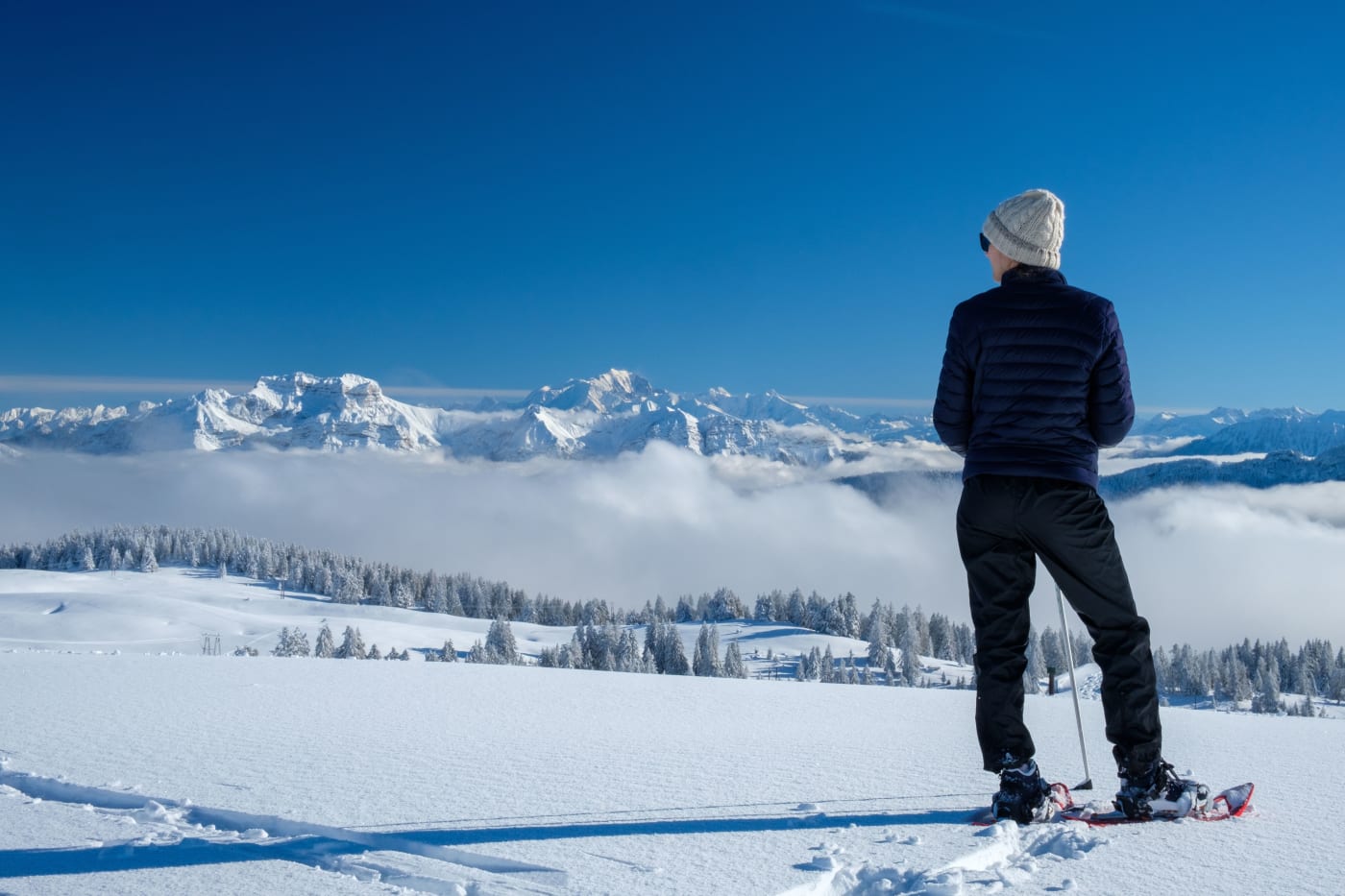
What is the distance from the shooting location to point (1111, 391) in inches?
138

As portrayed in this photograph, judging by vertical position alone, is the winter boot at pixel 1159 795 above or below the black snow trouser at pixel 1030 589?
below

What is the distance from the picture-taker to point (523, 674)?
363 inches

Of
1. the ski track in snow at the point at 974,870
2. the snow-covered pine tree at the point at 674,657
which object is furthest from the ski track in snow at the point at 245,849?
the snow-covered pine tree at the point at 674,657

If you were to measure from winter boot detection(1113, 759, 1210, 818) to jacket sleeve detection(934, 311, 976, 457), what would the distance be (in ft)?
4.98

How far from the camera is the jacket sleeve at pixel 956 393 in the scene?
3.68 m

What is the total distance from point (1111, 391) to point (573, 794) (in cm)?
303

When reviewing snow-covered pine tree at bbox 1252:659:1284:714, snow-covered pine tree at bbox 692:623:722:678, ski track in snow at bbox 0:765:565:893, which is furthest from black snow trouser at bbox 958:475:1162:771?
snow-covered pine tree at bbox 1252:659:1284:714

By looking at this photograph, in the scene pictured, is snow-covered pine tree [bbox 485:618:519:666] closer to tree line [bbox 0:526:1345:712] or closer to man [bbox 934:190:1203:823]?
tree line [bbox 0:526:1345:712]

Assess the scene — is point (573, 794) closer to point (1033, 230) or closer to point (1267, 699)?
point (1033, 230)

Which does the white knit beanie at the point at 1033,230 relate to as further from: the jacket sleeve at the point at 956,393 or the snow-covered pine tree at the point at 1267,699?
the snow-covered pine tree at the point at 1267,699

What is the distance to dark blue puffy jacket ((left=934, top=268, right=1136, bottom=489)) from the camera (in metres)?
3.43

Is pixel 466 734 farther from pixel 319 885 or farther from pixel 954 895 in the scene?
pixel 954 895

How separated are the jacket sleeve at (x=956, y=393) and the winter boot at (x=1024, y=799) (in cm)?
139

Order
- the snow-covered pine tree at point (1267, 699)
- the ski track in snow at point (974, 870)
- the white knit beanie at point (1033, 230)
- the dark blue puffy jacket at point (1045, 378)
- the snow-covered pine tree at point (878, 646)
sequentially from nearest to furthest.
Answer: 1. the ski track in snow at point (974, 870)
2. the dark blue puffy jacket at point (1045, 378)
3. the white knit beanie at point (1033, 230)
4. the snow-covered pine tree at point (1267, 699)
5. the snow-covered pine tree at point (878, 646)
